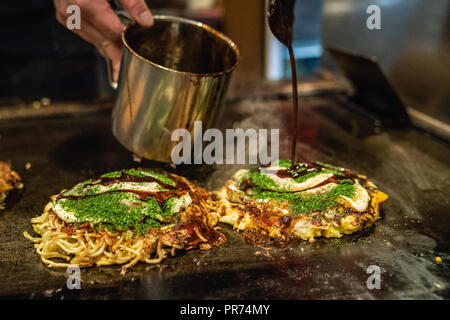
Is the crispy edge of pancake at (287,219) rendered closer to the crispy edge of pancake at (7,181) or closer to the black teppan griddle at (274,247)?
the black teppan griddle at (274,247)

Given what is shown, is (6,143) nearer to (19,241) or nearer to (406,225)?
(19,241)

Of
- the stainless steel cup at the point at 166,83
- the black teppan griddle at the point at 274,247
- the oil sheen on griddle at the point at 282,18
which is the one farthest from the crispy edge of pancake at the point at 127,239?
the oil sheen on griddle at the point at 282,18

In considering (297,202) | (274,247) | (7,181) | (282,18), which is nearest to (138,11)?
(282,18)
